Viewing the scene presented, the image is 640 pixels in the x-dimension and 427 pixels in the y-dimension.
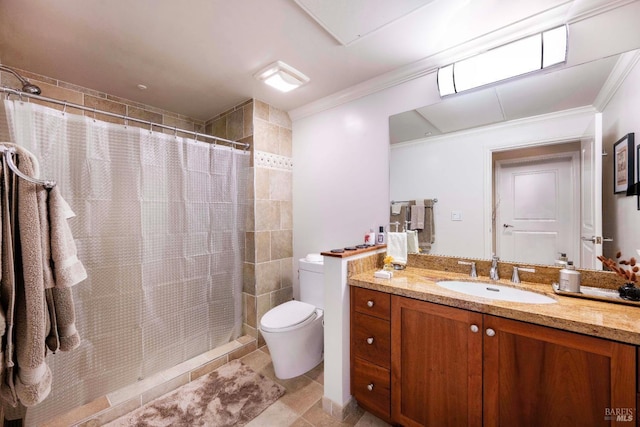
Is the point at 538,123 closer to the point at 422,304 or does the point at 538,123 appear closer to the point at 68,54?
the point at 422,304

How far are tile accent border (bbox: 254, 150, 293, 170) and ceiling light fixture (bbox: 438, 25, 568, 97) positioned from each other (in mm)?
1487

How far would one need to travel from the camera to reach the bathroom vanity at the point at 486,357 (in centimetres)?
88

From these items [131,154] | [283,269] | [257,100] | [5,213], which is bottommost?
[283,269]

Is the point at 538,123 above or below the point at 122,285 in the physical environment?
above

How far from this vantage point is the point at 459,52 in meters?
A: 1.59

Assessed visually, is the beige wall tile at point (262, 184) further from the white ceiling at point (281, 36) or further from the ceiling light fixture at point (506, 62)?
the ceiling light fixture at point (506, 62)

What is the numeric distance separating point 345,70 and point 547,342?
1.91m

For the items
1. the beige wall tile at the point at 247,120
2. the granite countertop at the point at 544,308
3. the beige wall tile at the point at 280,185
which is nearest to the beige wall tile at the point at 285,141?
the beige wall tile at the point at 280,185

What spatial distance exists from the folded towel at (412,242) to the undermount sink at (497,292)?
0.33 metres

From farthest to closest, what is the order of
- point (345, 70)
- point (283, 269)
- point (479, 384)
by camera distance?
1. point (283, 269)
2. point (345, 70)
3. point (479, 384)

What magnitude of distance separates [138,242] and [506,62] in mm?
2573

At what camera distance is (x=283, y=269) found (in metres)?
2.51

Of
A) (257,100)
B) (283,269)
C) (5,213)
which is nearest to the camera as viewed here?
(5,213)

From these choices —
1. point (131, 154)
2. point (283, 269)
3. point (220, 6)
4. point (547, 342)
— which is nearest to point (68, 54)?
point (131, 154)
